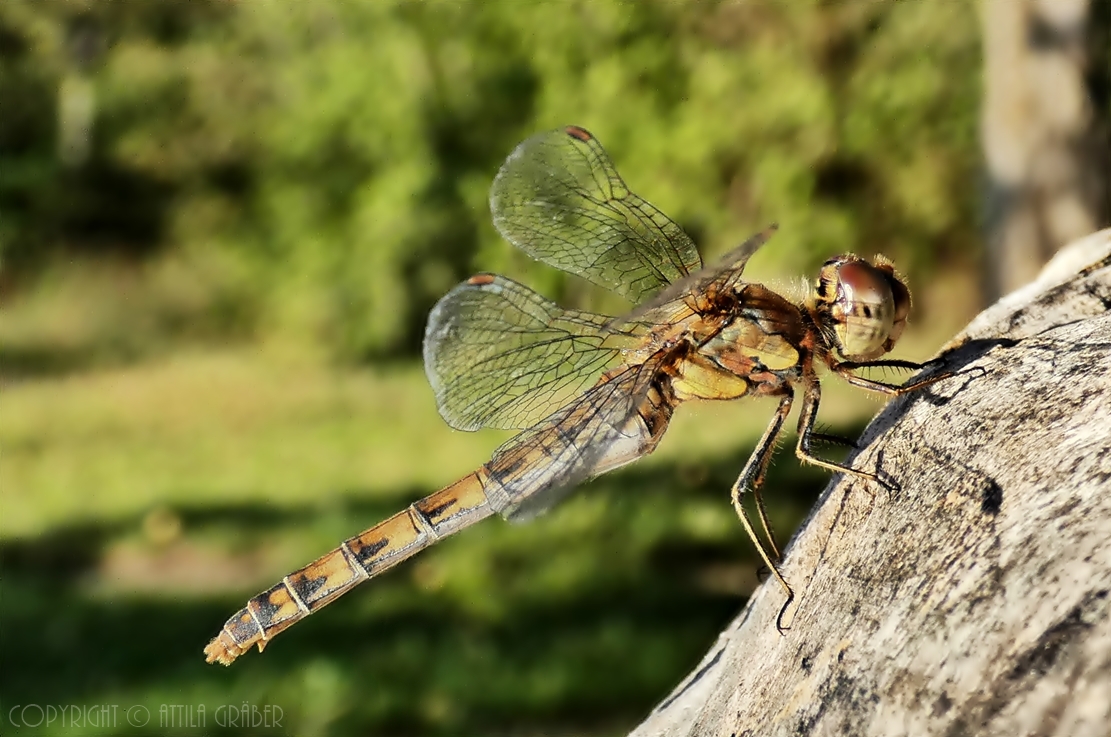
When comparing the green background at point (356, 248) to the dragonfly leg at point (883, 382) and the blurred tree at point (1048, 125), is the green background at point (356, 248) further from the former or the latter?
the dragonfly leg at point (883, 382)

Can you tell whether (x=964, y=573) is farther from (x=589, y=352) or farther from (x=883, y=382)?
(x=589, y=352)

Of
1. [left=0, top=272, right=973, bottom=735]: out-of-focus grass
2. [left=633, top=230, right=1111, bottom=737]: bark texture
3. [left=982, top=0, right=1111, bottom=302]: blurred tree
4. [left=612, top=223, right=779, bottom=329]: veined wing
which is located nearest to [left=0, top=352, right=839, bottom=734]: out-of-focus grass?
A: [left=0, top=272, right=973, bottom=735]: out-of-focus grass

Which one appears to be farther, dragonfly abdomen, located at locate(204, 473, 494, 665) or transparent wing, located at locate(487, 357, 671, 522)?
dragonfly abdomen, located at locate(204, 473, 494, 665)

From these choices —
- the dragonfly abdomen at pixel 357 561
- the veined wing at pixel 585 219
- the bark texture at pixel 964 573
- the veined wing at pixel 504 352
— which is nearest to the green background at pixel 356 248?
the dragonfly abdomen at pixel 357 561

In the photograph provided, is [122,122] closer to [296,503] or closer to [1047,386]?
[296,503]

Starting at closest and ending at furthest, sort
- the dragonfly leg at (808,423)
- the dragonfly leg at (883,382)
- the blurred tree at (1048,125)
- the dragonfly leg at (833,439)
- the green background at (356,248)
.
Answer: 1. the dragonfly leg at (883,382)
2. the dragonfly leg at (833,439)
3. the dragonfly leg at (808,423)
4. the green background at (356,248)
5. the blurred tree at (1048,125)

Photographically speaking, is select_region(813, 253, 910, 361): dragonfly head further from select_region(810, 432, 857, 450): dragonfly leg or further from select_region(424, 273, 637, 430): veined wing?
select_region(424, 273, 637, 430): veined wing

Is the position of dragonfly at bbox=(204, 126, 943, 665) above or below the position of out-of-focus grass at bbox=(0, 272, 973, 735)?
below

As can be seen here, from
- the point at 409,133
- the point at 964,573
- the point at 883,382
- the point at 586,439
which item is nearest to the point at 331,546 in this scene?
the point at 586,439
